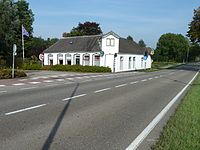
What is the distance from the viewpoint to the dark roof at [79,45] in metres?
57.3

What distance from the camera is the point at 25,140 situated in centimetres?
679

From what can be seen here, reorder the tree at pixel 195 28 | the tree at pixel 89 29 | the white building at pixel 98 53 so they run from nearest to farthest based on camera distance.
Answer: the white building at pixel 98 53 < the tree at pixel 195 28 < the tree at pixel 89 29

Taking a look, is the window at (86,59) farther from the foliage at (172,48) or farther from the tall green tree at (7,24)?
the foliage at (172,48)

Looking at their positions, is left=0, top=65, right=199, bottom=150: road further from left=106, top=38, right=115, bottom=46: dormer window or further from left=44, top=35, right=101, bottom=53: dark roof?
left=44, top=35, right=101, bottom=53: dark roof

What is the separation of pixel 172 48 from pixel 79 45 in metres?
98.1

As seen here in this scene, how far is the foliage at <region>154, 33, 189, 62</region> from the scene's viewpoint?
150m

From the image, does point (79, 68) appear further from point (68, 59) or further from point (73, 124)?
point (73, 124)

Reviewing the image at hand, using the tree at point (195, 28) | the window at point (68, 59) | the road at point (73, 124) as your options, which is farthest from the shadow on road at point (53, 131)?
the tree at point (195, 28)

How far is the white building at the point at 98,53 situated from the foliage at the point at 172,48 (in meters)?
83.9

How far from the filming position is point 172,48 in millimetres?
151125

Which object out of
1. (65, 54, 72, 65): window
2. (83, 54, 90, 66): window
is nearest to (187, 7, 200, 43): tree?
(83, 54, 90, 66): window

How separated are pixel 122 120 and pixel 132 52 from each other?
55059 mm

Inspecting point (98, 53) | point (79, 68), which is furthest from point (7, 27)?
point (98, 53)

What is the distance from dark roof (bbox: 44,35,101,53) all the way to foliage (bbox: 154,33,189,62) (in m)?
87.9
